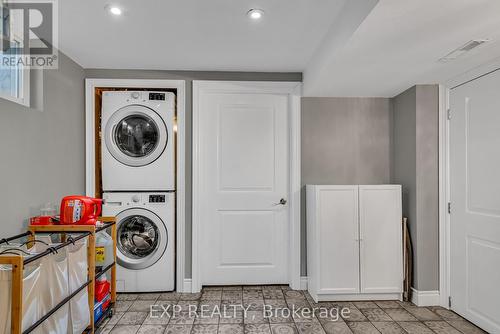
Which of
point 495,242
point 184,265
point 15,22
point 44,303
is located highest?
point 15,22

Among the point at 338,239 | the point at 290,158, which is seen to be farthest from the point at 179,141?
the point at 338,239

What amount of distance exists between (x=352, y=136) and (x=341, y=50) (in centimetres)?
140

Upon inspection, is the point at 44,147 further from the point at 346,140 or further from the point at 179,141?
the point at 346,140

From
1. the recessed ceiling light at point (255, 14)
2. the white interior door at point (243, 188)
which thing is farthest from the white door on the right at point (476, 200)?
the recessed ceiling light at point (255, 14)

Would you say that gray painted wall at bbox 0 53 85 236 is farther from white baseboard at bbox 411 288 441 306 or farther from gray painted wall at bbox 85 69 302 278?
white baseboard at bbox 411 288 441 306

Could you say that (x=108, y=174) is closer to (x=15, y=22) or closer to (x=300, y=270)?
(x=15, y=22)

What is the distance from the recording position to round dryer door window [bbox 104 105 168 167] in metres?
3.10

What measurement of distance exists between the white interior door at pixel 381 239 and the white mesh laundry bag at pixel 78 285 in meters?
2.30

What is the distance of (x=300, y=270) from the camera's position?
3.24 metres

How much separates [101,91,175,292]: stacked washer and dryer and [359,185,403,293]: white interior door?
188cm

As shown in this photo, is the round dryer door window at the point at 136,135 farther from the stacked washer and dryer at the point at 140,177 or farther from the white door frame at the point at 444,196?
the white door frame at the point at 444,196

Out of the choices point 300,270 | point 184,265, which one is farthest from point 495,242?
point 184,265

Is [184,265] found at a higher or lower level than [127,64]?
lower

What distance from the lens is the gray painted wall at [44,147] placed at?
2090 millimetres
